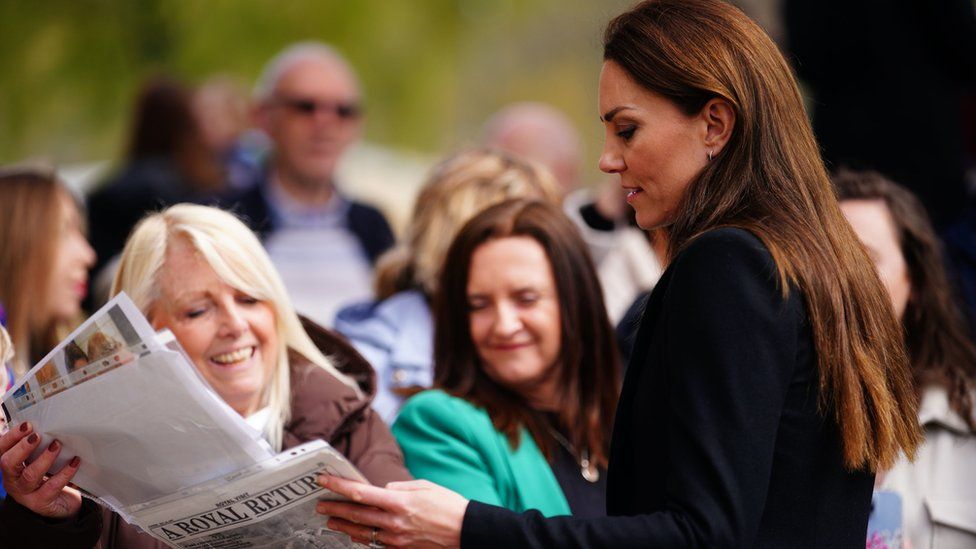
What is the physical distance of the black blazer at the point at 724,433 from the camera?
1998 millimetres

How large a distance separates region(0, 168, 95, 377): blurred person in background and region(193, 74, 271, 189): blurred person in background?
10.8ft

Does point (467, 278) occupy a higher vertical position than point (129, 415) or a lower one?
higher

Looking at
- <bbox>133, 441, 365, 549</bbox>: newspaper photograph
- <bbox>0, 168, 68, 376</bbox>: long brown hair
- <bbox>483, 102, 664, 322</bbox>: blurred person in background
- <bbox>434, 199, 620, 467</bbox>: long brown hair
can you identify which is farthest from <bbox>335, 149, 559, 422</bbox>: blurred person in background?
<bbox>133, 441, 365, 549</bbox>: newspaper photograph

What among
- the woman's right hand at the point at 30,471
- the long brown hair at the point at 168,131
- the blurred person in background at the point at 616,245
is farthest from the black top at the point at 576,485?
the long brown hair at the point at 168,131

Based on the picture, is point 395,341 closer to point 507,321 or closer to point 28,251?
point 507,321

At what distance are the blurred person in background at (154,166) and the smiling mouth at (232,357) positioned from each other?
3.41 metres

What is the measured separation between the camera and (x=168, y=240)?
3123 mm

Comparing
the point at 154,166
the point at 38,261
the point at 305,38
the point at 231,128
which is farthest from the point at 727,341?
the point at 231,128

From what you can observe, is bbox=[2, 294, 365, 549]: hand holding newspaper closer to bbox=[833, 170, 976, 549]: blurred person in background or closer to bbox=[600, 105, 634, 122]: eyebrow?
bbox=[600, 105, 634, 122]: eyebrow

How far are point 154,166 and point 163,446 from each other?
462 cm

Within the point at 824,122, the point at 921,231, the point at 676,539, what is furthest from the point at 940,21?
the point at 676,539

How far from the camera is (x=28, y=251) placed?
14.3 ft

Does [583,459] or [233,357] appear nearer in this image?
[233,357]

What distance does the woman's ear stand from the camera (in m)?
2.15
